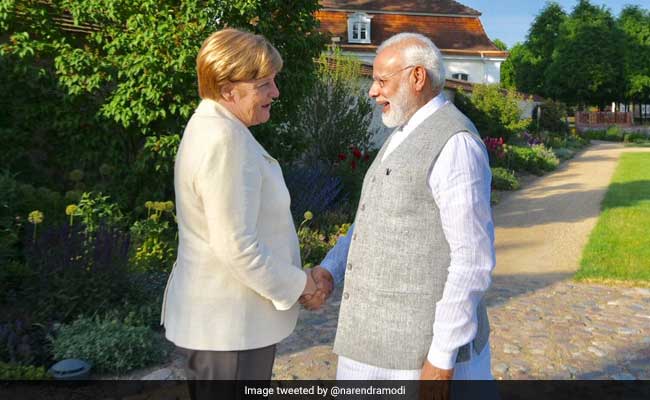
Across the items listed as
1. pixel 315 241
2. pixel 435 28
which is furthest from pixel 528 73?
pixel 315 241

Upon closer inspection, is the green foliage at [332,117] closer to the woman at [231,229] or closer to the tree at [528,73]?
the woman at [231,229]

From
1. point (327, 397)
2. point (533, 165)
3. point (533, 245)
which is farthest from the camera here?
point (533, 165)

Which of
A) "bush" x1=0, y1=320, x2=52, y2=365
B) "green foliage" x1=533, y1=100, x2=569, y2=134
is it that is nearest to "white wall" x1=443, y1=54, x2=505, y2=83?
"green foliage" x1=533, y1=100, x2=569, y2=134

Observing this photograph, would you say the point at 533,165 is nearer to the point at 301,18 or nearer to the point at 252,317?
the point at 301,18

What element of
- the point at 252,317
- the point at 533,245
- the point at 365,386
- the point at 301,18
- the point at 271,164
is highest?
the point at 301,18

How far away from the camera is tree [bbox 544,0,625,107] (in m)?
52.5

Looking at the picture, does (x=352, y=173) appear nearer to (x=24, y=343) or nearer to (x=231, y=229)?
(x=24, y=343)

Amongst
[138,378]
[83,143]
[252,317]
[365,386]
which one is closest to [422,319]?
[365,386]

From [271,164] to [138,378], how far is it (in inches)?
109

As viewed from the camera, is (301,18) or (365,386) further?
(301,18)

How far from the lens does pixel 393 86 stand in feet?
7.70

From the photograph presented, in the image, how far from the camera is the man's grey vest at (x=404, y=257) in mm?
2168

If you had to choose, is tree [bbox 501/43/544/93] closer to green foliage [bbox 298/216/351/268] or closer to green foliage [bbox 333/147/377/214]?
green foliage [bbox 333/147/377/214]

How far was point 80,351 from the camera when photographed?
15.1ft
